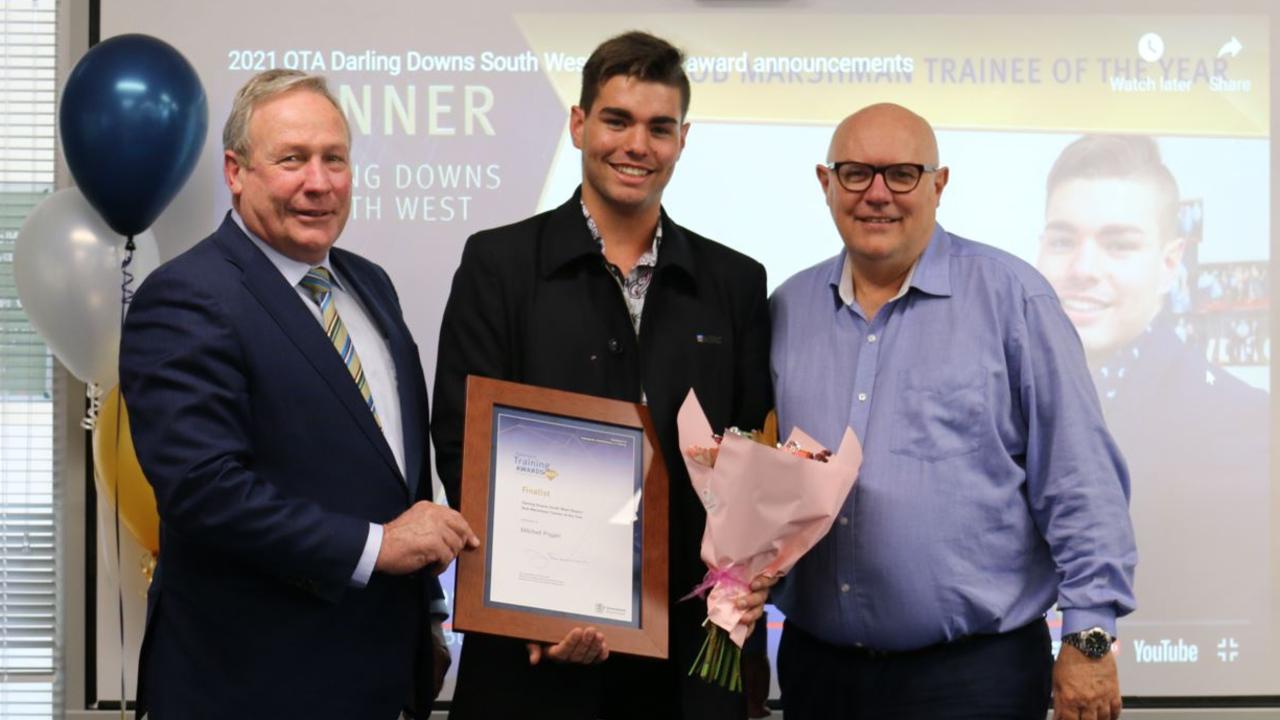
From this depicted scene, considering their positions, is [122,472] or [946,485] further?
[122,472]

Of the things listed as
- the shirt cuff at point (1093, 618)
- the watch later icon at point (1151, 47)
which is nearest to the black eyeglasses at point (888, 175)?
the shirt cuff at point (1093, 618)

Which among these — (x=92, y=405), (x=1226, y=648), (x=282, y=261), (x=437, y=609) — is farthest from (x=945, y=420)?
(x=92, y=405)

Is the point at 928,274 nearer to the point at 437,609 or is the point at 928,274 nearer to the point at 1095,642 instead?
the point at 1095,642

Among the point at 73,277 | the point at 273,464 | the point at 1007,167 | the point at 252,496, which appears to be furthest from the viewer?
the point at 1007,167

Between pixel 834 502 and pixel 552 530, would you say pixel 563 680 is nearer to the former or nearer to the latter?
pixel 552 530

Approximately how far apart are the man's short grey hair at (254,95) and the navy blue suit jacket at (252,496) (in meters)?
0.14

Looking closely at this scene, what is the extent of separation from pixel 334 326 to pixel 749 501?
817 millimetres

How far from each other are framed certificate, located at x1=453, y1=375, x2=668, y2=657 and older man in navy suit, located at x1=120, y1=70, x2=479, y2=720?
0.10m

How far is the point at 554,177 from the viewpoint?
12.9 ft

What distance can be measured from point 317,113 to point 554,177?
1655 mm

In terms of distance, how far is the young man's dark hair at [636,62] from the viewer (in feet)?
8.35

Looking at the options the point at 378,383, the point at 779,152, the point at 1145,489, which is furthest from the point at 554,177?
the point at 1145,489

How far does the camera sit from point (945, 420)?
2588 millimetres

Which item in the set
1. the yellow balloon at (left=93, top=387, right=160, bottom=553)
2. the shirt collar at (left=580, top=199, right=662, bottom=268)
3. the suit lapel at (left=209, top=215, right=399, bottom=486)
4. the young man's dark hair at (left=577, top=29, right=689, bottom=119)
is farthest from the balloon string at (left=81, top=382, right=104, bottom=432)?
the young man's dark hair at (left=577, top=29, right=689, bottom=119)
